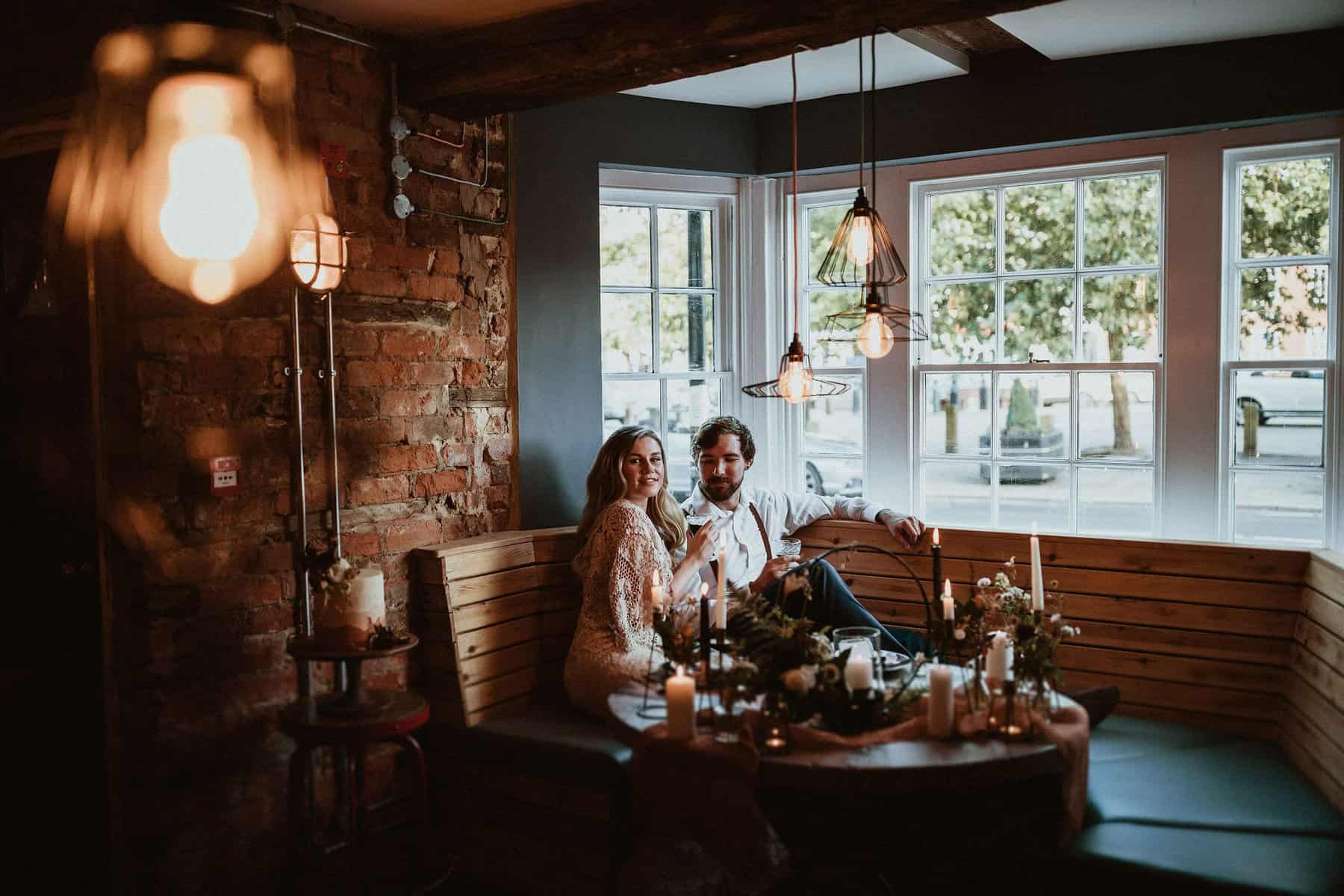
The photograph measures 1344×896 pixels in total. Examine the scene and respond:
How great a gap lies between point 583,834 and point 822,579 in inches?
49.9

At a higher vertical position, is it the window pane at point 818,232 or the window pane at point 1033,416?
the window pane at point 818,232

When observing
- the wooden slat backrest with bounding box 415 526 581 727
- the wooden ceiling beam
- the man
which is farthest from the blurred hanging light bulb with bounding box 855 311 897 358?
the wooden slat backrest with bounding box 415 526 581 727

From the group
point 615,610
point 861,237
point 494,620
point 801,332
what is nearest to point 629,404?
point 801,332

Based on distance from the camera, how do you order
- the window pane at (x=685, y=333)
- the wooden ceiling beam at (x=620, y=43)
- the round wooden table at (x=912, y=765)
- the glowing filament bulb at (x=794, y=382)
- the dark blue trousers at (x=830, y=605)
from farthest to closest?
the window pane at (x=685, y=333) → the dark blue trousers at (x=830, y=605) → the glowing filament bulb at (x=794, y=382) → the wooden ceiling beam at (x=620, y=43) → the round wooden table at (x=912, y=765)

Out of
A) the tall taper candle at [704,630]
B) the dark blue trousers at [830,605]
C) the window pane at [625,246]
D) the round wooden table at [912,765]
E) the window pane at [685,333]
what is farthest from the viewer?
the window pane at [685,333]

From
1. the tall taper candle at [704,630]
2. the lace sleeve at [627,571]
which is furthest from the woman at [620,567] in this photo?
the tall taper candle at [704,630]

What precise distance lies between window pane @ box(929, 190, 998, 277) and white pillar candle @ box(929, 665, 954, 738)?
2.67m

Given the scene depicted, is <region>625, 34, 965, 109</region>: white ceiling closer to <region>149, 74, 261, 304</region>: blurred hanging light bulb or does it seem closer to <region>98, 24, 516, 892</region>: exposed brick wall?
<region>98, 24, 516, 892</region>: exposed brick wall

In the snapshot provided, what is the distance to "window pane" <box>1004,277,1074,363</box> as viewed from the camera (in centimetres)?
448

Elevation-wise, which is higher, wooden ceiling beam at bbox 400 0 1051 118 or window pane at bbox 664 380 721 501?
wooden ceiling beam at bbox 400 0 1051 118

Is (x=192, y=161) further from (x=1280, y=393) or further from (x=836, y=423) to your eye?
(x=1280, y=393)

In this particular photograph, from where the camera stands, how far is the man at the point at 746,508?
4242 mm

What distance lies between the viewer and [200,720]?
3.22m

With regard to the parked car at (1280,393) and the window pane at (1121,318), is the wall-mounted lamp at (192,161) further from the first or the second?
the parked car at (1280,393)
